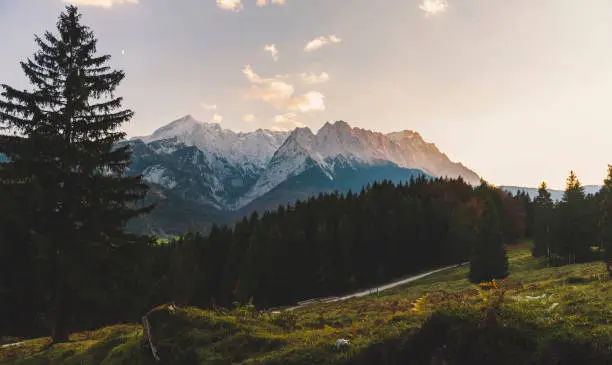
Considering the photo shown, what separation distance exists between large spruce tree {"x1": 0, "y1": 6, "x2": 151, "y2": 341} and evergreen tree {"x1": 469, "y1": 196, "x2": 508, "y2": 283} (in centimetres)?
4046

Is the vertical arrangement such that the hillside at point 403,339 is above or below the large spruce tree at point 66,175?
below

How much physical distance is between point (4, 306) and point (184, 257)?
242 ft

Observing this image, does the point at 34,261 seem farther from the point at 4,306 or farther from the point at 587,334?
the point at 587,334

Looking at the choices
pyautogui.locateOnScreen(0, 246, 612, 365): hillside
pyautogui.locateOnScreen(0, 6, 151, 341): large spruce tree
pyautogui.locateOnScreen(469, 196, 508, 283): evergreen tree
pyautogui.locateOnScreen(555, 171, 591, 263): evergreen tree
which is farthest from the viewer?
pyautogui.locateOnScreen(555, 171, 591, 263): evergreen tree

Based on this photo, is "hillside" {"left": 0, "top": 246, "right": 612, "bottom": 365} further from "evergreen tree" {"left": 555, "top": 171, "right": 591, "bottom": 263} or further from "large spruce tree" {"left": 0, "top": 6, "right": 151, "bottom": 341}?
"evergreen tree" {"left": 555, "top": 171, "right": 591, "bottom": 263}

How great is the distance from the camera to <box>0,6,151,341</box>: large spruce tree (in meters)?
22.0

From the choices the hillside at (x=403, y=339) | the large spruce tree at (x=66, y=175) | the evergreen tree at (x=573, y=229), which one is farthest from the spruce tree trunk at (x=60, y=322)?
the evergreen tree at (x=573, y=229)

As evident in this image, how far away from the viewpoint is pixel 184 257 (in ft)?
308

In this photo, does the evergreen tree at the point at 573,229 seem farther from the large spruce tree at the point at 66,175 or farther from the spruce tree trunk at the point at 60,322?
the spruce tree trunk at the point at 60,322

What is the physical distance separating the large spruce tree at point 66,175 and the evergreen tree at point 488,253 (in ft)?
133

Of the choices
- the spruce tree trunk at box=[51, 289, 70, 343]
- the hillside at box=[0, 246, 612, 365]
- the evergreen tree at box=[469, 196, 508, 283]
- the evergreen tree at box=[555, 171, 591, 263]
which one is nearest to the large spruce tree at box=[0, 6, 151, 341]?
the spruce tree trunk at box=[51, 289, 70, 343]

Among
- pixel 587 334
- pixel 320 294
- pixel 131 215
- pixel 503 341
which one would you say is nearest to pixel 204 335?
pixel 503 341

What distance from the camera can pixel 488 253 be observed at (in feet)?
166

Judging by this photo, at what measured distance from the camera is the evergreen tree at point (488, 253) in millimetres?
50031
